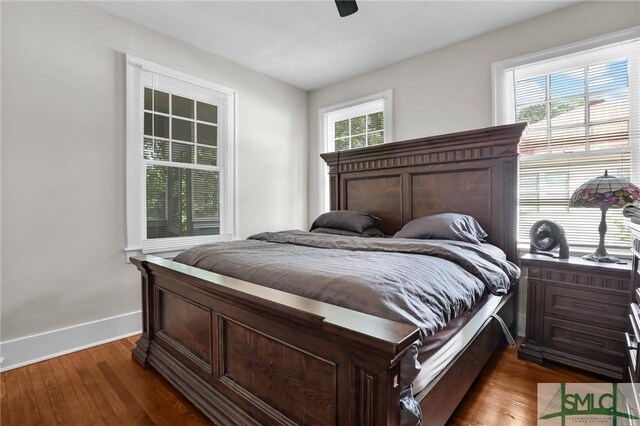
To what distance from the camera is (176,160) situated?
3045mm

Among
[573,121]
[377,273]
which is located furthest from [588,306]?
[377,273]

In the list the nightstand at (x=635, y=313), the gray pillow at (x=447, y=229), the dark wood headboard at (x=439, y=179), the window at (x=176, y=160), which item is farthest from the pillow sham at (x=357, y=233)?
the nightstand at (x=635, y=313)

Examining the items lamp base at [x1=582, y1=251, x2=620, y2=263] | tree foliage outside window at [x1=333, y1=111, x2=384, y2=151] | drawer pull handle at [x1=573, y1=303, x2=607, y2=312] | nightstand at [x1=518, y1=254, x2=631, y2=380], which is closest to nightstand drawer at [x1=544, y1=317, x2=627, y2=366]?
nightstand at [x1=518, y1=254, x2=631, y2=380]

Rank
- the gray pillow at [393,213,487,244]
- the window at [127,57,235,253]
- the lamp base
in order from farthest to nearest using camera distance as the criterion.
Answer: the window at [127,57,235,253] < the gray pillow at [393,213,487,244] < the lamp base

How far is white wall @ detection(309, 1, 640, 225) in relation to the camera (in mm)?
2426

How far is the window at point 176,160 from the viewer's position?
2.75 m

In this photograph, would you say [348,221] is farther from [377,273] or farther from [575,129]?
[575,129]

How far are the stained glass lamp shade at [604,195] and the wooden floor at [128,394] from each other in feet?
2.67

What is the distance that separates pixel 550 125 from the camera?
8.52ft

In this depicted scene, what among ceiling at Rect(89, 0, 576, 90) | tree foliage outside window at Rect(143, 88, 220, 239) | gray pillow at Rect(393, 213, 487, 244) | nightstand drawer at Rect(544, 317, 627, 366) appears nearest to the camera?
nightstand drawer at Rect(544, 317, 627, 366)

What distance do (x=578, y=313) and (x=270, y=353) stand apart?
77.5 inches

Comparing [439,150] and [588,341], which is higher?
[439,150]

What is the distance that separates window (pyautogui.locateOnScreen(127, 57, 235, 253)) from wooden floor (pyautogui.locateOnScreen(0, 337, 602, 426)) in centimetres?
104

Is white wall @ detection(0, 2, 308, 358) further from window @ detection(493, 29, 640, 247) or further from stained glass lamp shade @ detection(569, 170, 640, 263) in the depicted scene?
stained glass lamp shade @ detection(569, 170, 640, 263)
